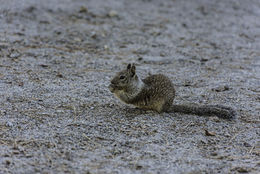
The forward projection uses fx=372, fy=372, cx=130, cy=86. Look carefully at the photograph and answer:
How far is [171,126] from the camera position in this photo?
3494 mm

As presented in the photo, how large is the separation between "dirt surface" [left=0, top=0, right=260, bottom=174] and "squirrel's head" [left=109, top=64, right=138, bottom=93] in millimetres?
252

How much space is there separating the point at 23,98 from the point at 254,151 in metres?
2.33

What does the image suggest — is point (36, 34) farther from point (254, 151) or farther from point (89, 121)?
point (254, 151)

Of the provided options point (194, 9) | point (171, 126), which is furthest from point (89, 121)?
point (194, 9)

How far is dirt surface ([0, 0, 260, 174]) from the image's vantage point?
2848 millimetres

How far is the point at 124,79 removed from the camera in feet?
12.6

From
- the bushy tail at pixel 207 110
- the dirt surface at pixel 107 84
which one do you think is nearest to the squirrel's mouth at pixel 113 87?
the dirt surface at pixel 107 84

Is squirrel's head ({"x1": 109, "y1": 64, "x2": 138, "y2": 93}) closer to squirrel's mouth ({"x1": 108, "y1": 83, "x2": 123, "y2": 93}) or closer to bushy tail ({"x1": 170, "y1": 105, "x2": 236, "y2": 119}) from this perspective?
squirrel's mouth ({"x1": 108, "y1": 83, "x2": 123, "y2": 93})

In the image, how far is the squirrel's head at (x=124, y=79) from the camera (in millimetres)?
3826

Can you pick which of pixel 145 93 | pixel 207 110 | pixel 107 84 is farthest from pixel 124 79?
pixel 207 110

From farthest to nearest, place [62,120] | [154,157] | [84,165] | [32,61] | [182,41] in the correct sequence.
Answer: [182,41] < [32,61] < [62,120] < [154,157] < [84,165]

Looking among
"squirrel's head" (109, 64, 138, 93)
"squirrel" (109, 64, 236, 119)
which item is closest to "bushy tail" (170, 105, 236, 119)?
"squirrel" (109, 64, 236, 119)

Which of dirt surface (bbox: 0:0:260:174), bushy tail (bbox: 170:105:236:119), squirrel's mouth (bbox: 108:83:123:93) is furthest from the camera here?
squirrel's mouth (bbox: 108:83:123:93)

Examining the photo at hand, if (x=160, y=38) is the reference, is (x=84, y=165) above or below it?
below
